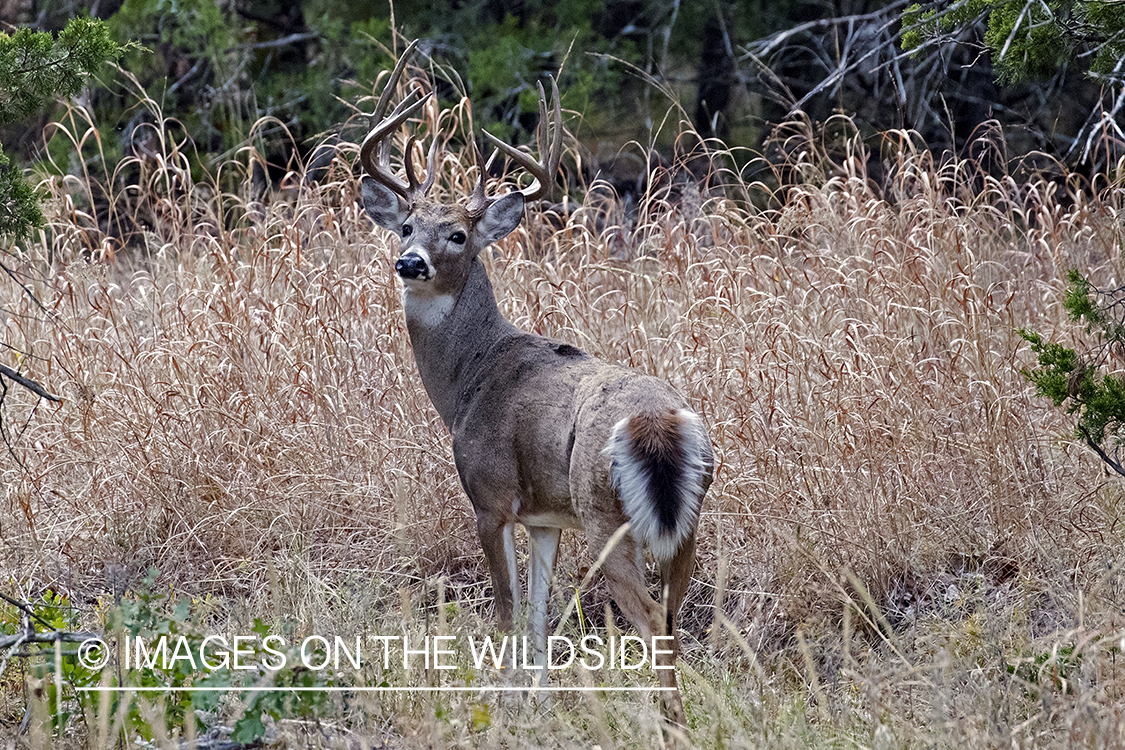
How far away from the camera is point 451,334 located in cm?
406

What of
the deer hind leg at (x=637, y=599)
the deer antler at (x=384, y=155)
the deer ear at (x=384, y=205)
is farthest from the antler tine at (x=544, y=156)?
the deer hind leg at (x=637, y=599)

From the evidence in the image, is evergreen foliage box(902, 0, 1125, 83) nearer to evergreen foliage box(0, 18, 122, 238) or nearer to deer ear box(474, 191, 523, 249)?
deer ear box(474, 191, 523, 249)

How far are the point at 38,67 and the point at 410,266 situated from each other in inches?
49.0

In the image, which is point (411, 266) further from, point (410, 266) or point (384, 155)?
point (384, 155)

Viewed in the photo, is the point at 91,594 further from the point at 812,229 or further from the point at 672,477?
the point at 812,229

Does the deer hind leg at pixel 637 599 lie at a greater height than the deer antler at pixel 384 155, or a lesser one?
lesser

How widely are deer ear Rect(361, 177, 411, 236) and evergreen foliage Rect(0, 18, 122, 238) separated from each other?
1154 mm

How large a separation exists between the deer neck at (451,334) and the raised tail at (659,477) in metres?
1.05

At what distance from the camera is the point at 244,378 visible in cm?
503

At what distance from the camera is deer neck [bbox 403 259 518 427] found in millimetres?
4027

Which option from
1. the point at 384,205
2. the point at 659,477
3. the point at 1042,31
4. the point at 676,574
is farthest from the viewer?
the point at 384,205

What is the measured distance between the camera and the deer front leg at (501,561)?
3637 millimetres

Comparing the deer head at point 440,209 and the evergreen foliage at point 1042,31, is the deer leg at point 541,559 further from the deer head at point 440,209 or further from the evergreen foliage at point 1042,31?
the evergreen foliage at point 1042,31

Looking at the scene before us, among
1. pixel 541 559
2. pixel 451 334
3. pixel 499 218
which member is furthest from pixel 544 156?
pixel 541 559
